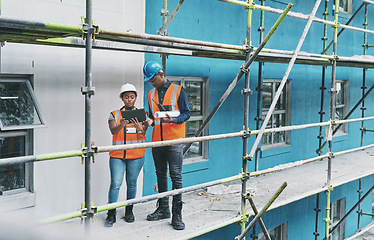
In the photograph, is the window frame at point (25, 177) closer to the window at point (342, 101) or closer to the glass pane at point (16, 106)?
the glass pane at point (16, 106)

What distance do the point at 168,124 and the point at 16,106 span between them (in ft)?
5.48

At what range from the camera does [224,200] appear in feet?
20.6

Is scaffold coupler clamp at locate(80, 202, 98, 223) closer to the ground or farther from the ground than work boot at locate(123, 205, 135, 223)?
farther from the ground

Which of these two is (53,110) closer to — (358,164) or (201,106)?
(201,106)

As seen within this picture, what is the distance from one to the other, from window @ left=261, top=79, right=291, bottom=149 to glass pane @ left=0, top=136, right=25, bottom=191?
492cm

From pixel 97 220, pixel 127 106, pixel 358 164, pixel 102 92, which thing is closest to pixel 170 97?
pixel 127 106

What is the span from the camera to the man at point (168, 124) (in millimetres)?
4812

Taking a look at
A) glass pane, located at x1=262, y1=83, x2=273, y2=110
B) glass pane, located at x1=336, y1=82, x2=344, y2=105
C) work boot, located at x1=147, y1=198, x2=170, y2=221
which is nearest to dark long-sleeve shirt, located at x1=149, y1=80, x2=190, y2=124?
work boot, located at x1=147, y1=198, x2=170, y2=221

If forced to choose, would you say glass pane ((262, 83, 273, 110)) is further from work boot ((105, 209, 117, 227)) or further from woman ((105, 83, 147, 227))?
work boot ((105, 209, 117, 227))

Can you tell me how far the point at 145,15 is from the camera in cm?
577

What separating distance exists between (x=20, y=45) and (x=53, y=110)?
2.58ft

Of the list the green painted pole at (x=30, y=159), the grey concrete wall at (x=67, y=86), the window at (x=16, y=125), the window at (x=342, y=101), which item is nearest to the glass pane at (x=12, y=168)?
the window at (x=16, y=125)

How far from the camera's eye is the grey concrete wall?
180 inches

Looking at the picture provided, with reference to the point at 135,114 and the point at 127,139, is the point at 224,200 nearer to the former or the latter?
the point at 127,139
